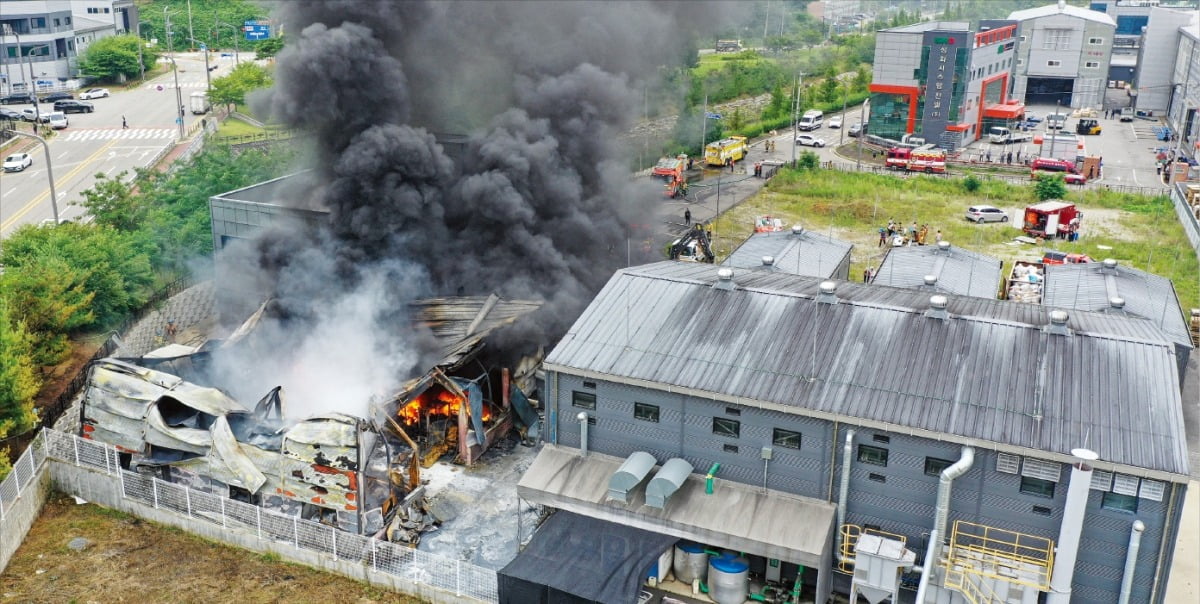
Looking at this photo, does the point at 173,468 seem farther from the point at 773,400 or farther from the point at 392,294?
the point at 773,400

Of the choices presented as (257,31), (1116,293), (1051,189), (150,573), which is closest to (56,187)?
(150,573)

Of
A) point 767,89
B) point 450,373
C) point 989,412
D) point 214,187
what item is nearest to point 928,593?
point 989,412

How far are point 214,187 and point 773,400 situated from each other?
30.7 meters

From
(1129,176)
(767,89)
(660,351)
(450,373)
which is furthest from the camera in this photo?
(767,89)

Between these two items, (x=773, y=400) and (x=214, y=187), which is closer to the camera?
(x=773, y=400)

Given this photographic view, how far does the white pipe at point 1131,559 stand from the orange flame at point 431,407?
1378cm

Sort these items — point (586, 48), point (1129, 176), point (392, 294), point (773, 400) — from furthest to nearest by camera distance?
1. point (1129, 176)
2. point (586, 48)
3. point (392, 294)
4. point (773, 400)

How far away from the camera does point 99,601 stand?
18672 mm

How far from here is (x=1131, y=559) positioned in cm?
1612

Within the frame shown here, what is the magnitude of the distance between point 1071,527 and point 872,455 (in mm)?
3431

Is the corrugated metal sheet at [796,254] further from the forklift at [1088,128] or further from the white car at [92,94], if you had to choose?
the white car at [92,94]

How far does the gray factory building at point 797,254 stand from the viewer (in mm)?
28922

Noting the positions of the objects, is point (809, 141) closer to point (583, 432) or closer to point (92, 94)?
point (583, 432)

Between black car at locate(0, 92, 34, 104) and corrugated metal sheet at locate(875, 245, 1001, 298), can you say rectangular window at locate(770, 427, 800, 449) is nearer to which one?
corrugated metal sheet at locate(875, 245, 1001, 298)
